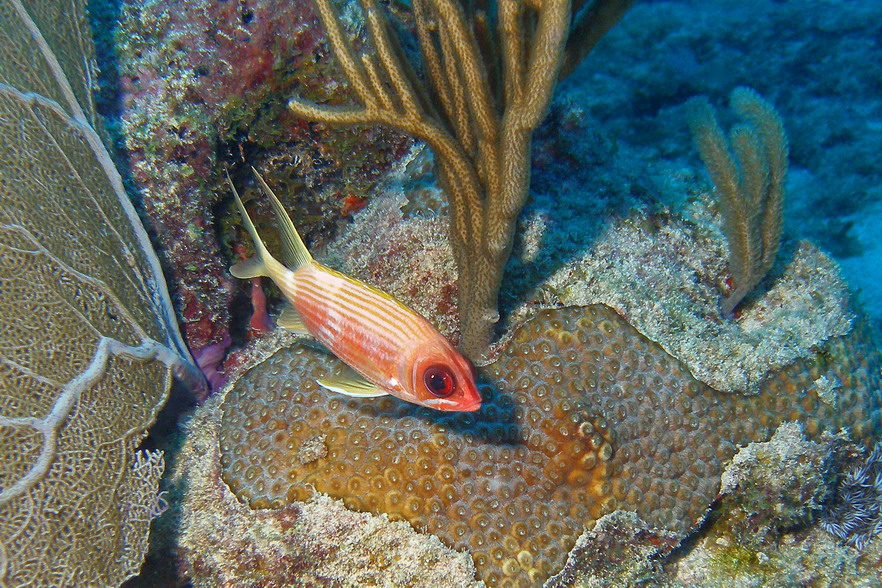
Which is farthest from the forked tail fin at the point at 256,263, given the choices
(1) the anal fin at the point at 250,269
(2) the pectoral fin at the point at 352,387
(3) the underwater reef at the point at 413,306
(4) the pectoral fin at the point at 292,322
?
(3) the underwater reef at the point at 413,306

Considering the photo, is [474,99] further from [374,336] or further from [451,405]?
[451,405]

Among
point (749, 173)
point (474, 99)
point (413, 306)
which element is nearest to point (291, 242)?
point (474, 99)

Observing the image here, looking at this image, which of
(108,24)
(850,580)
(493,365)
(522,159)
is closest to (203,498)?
(493,365)

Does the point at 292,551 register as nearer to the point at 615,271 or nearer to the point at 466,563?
the point at 466,563

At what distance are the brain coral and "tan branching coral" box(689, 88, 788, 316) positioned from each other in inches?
36.6

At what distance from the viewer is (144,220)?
3479 mm

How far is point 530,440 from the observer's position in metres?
2.65

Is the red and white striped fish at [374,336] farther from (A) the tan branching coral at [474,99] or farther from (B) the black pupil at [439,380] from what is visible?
(A) the tan branching coral at [474,99]

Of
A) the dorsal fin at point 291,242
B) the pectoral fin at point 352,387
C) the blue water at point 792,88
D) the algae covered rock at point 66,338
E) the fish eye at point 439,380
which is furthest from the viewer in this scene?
the blue water at point 792,88

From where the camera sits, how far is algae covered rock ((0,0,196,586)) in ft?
7.09

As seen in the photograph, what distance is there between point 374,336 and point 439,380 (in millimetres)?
299

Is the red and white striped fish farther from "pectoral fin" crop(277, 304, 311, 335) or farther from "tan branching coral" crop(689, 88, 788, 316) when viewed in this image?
"tan branching coral" crop(689, 88, 788, 316)

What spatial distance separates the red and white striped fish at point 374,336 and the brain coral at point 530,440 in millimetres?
785

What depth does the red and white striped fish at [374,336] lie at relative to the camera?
1.71m
